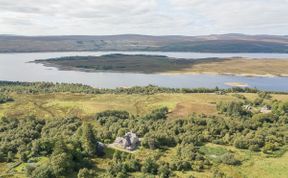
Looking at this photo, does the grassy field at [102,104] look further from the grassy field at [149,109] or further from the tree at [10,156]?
the tree at [10,156]

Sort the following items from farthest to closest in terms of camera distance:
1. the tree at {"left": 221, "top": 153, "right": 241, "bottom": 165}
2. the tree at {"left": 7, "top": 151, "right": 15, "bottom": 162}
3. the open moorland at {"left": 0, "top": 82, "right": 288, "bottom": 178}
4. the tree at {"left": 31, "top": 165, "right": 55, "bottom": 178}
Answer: the tree at {"left": 7, "top": 151, "right": 15, "bottom": 162} → the tree at {"left": 221, "top": 153, "right": 241, "bottom": 165} → the open moorland at {"left": 0, "top": 82, "right": 288, "bottom": 178} → the tree at {"left": 31, "top": 165, "right": 55, "bottom": 178}

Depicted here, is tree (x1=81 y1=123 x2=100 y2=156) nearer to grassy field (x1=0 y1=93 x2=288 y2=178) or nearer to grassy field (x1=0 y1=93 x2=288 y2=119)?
grassy field (x1=0 y1=93 x2=288 y2=178)

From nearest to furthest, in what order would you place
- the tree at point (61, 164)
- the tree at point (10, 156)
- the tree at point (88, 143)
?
→ 1. the tree at point (61, 164)
2. the tree at point (10, 156)
3. the tree at point (88, 143)

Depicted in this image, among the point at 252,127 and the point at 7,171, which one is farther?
the point at 252,127

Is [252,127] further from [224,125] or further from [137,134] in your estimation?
[137,134]

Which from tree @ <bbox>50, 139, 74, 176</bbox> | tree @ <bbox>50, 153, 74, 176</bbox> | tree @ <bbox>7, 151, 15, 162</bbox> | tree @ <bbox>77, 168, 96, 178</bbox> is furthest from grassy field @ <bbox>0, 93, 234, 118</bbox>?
tree @ <bbox>77, 168, 96, 178</bbox>

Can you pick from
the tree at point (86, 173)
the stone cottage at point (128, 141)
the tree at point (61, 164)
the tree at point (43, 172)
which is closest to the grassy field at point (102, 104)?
the stone cottage at point (128, 141)

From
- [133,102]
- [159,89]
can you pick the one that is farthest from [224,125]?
[159,89]

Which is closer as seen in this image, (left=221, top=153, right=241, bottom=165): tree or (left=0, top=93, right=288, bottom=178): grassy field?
(left=0, top=93, right=288, bottom=178): grassy field

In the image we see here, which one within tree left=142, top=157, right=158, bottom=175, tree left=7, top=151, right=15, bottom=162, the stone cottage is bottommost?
tree left=7, top=151, right=15, bottom=162
